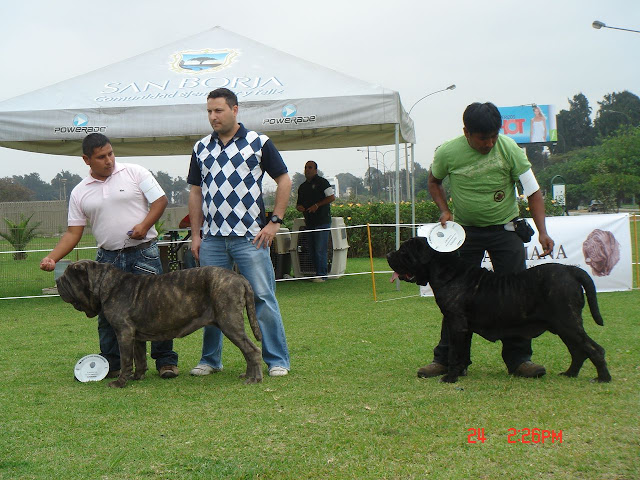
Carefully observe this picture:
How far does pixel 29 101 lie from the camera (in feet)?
36.3

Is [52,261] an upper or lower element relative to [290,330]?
upper

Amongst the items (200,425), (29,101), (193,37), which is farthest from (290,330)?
Answer: (193,37)

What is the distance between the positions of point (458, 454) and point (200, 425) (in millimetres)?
1537

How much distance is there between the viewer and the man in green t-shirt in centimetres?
473

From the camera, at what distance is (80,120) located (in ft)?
35.1

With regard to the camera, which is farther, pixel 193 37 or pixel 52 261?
pixel 193 37

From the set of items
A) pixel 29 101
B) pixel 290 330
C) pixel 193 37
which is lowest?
pixel 290 330

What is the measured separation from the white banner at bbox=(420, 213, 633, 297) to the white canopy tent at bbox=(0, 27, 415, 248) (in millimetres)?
2704

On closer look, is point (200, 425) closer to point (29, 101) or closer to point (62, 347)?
point (62, 347)

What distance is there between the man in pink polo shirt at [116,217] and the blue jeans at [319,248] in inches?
274

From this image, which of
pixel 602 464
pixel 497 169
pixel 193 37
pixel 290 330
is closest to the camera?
pixel 602 464

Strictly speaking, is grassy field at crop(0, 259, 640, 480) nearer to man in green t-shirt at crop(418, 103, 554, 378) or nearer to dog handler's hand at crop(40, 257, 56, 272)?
man in green t-shirt at crop(418, 103, 554, 378)
